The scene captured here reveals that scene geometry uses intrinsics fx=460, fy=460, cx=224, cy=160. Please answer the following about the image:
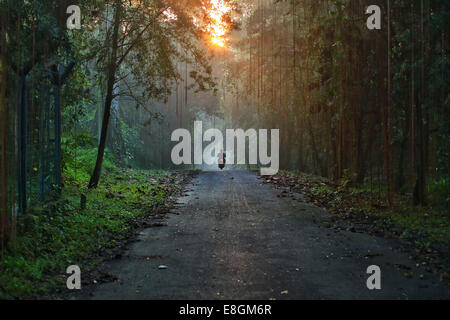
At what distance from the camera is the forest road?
5.70m

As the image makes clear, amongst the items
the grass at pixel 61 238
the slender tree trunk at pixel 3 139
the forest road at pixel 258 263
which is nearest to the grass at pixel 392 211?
the forest road at pixel 258 263

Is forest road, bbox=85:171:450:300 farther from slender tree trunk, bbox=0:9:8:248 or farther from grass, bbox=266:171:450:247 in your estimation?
slender tree trunk, bbox=0:9:8:248

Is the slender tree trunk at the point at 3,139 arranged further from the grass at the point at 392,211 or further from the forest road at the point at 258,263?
the grass at the point at 392,211

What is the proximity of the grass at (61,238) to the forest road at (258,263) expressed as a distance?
0.65m

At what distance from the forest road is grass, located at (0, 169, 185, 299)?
65cm

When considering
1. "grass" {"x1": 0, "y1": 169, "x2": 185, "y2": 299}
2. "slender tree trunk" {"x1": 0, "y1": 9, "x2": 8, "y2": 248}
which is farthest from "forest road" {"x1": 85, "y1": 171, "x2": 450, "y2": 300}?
"slender tree trunk" {"x1": 0, "y1": 9, "x2": 8, "y2": 248}

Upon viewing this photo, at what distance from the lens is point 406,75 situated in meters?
14.0

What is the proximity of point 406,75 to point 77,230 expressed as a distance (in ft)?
34.6

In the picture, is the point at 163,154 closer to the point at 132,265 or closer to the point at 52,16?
the point at 52,16

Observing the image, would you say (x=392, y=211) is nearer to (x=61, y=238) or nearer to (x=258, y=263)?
(x=258, y=263)

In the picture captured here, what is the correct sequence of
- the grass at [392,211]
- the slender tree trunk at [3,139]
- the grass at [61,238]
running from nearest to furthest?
the grass at [61,238]
the slender tree trunk at [3,139]
the grass at [392,211]

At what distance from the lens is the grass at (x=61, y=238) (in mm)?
6166

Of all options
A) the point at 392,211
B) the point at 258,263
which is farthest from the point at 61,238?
the point at 392,211

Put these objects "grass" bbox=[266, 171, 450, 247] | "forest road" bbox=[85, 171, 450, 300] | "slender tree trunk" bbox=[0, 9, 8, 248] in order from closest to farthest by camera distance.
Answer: "forest road" bbox=[85, 171, 450, 300], "slender tree trunk" bbox=[0, 9, 8, 248], "grass" bbox=[266, 171, 450, 247]
